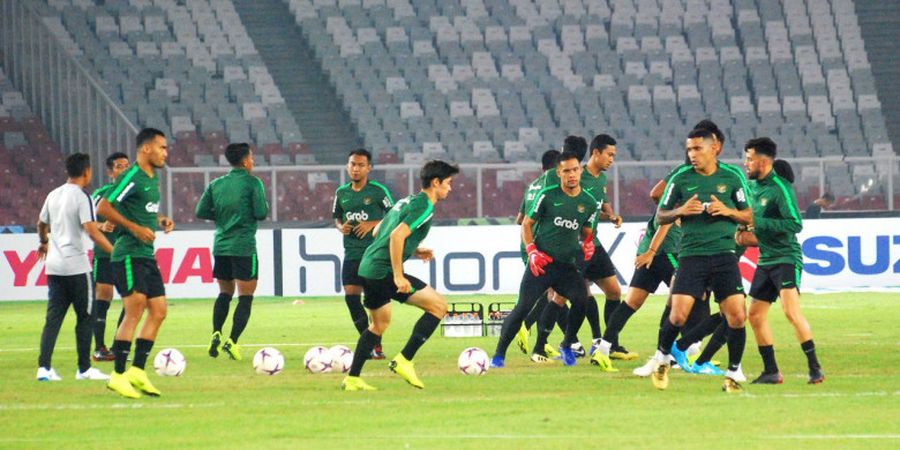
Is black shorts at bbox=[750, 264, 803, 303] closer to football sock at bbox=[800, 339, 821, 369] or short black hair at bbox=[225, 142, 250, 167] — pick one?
football sock at bbox=[800, 339, 821, 369]

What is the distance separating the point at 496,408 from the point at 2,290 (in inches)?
734

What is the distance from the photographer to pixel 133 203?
12898 mm

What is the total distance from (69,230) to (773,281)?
6.14 meters

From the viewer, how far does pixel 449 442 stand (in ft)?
31.5

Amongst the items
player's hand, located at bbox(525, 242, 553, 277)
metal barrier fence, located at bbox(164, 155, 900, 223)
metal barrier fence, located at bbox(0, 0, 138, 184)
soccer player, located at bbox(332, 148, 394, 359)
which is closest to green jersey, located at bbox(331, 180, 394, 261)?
soccer player, located at bbox(332, 148, 394, 359)

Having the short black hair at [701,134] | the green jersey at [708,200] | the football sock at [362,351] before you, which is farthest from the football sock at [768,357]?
the football sock at [362,351]

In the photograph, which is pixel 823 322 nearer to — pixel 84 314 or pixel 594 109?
pixel 84 314

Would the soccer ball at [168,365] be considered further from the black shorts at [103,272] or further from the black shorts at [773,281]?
the black shorts at [773,281]

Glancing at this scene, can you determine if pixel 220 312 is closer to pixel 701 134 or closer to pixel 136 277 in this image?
pixel 136 277

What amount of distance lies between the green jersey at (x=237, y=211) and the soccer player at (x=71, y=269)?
9.28ft

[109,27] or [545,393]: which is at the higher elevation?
[109,27]

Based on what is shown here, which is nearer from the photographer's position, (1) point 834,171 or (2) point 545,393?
(2) point 545,393

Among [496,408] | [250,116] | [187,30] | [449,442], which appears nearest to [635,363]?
[496,408]

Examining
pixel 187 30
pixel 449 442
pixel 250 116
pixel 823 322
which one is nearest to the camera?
pixel 449 442
